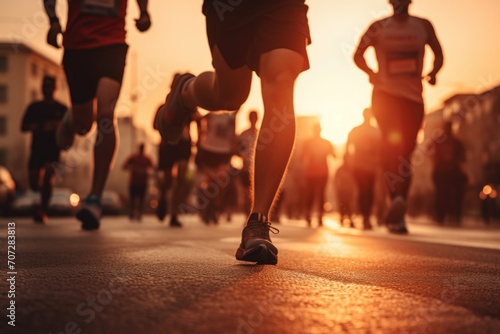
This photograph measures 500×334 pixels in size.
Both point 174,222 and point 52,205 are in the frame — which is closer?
point 174,222

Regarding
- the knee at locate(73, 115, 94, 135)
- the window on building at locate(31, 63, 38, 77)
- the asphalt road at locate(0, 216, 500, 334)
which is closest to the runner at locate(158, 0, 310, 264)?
the asphalt road at locate(0, 216, 500, 334)

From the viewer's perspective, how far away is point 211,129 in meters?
11.2

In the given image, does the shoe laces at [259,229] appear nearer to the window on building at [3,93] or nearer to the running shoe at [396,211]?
the running shoe at [396,211]

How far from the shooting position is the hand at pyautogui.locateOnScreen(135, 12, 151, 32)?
5660 mm

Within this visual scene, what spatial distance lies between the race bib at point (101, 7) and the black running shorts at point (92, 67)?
274 mm

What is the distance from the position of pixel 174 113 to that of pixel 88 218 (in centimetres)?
129

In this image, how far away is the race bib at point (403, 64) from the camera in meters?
7.28

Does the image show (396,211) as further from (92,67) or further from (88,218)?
(92,67)

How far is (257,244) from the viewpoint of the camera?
2926 mm

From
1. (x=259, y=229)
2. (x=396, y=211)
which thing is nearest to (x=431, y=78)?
(x=396, y=211)

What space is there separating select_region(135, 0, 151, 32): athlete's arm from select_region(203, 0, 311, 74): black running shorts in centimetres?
222

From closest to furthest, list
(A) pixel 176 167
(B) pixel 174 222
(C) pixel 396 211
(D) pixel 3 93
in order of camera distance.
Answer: (C) pixel 396 211 < (B) pixel 174 222 < (A) pixel 176 167 < (D) pixel 3 93

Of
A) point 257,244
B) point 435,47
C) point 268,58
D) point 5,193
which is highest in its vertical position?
point 435,47

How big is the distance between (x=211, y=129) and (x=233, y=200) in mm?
2360
